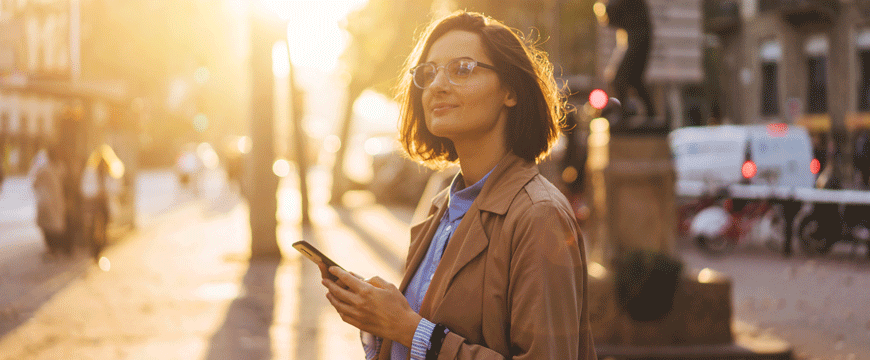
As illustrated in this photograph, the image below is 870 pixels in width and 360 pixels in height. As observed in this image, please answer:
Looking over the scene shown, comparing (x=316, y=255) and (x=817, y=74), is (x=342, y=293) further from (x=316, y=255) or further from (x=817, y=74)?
(x=817, y=74)

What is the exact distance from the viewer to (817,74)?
30.0 meters

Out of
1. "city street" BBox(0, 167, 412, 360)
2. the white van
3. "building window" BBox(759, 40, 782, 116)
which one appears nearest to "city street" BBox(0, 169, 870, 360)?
"city street" BBox(0, 167, 412, 360)

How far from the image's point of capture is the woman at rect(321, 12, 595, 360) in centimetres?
181

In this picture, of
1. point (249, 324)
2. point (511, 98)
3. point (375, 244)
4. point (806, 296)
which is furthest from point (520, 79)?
point (375, 244)

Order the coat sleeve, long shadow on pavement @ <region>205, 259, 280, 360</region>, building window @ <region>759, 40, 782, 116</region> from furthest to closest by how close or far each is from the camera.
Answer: building window @ <region>759, 40, 782, 116</region>
long shadow on pavement @ <region>205, 259, 280, 360</region>
the coat sleeve

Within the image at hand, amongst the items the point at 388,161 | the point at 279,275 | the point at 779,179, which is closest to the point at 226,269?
the point at 279,275

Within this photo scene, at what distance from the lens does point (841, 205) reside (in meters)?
12.0

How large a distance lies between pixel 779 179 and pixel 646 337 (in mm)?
10755

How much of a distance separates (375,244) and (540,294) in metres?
12.5

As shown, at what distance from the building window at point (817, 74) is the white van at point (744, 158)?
1426 cm

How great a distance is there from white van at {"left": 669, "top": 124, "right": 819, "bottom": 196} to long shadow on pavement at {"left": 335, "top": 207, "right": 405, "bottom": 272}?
5.74 m

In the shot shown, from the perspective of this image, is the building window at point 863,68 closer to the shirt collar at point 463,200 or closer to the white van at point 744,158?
the white van at point 744,158

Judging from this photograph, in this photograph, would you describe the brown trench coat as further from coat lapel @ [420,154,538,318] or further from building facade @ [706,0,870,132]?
building facade @ [706,0,870,132]

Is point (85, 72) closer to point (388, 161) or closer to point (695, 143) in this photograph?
point (388, 161)
